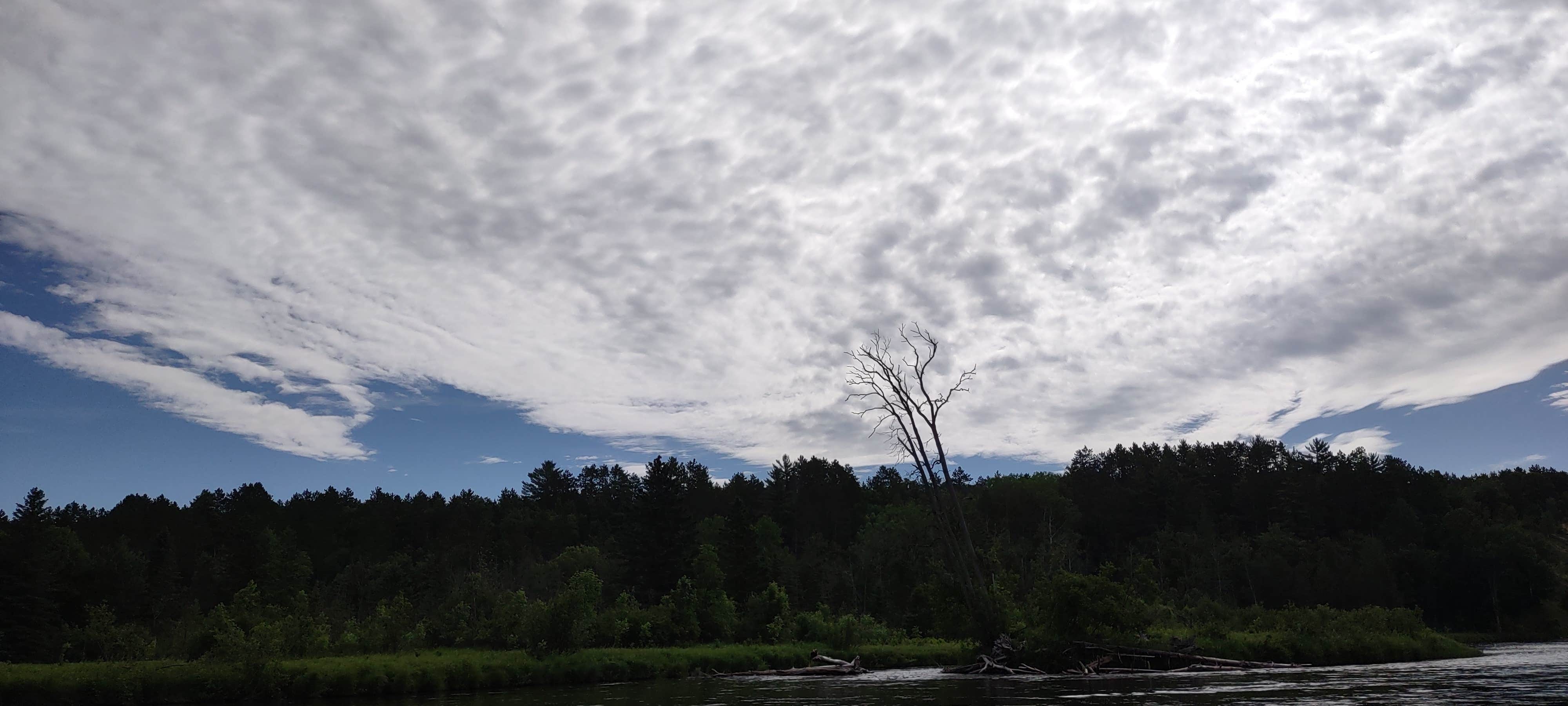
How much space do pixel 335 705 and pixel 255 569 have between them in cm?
7887

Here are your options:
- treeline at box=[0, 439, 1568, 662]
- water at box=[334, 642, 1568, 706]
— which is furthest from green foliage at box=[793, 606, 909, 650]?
water at box=[334, 642, 1568, 706]

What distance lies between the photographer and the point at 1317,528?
381 feet

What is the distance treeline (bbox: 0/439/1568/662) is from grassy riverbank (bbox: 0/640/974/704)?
156 cm

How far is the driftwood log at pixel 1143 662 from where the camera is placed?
36.8m

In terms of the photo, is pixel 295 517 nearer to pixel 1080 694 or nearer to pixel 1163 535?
pixel 1163 535

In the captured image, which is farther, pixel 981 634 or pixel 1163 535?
pixel 1163 535

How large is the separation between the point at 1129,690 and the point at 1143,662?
11.6 meters

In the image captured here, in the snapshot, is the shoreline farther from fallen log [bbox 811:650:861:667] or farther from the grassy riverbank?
fallen log [bbox 811:650:861:667]

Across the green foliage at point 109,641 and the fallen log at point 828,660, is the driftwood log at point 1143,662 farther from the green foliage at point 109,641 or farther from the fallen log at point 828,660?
the green foliage at point 109,641

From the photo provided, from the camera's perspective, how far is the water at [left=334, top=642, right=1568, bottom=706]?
2205 centimetres

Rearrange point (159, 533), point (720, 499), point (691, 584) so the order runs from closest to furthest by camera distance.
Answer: point (691, 584) < point (159, 533) < point (720, 499)

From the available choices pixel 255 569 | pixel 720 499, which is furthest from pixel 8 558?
pixel 720 499

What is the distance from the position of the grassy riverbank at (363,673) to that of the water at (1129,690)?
2.99m

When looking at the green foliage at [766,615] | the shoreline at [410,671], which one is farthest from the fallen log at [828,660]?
the green foliage at [766,615]
